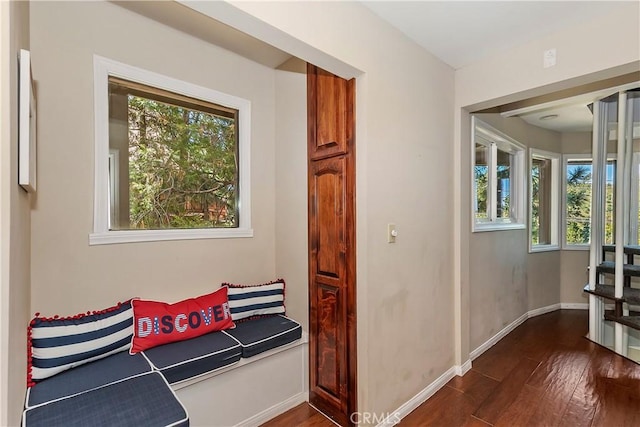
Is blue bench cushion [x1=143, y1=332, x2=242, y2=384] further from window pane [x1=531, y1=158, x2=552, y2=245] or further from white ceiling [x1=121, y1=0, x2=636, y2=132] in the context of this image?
window pane [x1=531, y1=158, x2=552, y2=245]

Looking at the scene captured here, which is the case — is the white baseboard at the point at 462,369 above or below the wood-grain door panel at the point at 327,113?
below

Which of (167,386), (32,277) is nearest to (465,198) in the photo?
(167,386)

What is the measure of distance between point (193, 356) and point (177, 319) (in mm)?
320

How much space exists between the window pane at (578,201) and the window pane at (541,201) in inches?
11.3

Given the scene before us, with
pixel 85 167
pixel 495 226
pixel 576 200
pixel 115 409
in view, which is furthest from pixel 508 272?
pixel 85 167

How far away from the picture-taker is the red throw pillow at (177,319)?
1925 millimetres

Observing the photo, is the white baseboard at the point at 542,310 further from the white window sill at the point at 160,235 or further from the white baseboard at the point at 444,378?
the white window sill at the point at 160,235

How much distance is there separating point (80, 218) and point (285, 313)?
155cm

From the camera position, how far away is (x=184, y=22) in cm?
217

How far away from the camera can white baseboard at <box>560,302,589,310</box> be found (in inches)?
181

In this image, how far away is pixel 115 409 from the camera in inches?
55.1

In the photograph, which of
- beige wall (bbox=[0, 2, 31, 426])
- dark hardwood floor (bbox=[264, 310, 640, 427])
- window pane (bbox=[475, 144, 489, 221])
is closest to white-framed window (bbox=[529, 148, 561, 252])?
window pane (bbox=[475, 144, 489, 221])

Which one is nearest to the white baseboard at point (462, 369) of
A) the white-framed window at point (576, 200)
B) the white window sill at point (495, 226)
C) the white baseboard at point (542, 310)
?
the white window sill at point (495, 226)

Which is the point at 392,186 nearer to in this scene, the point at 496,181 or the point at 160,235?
the point at 160,235
